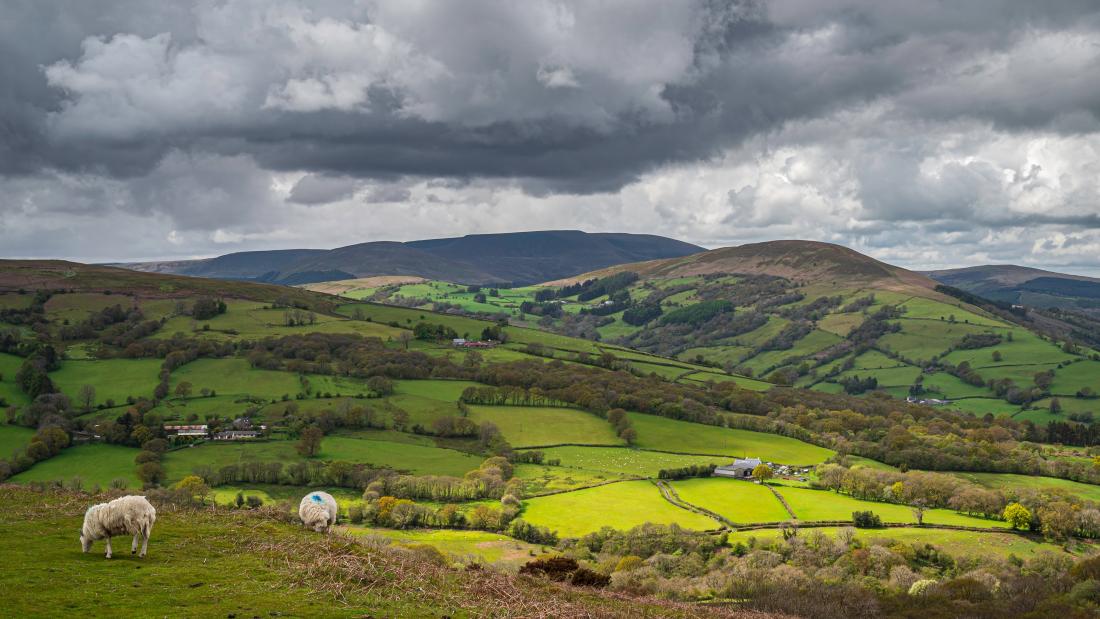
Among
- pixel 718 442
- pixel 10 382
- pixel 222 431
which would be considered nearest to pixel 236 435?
pixel 222 431

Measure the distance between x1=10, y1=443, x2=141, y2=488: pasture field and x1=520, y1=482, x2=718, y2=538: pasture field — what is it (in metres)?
53.3

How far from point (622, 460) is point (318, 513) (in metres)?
82.6

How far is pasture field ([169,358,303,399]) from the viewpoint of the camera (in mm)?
134750

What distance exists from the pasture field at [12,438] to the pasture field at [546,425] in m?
70.9

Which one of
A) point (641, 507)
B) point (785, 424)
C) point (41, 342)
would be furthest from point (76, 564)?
point (41, 342)

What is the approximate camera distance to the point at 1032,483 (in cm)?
10281

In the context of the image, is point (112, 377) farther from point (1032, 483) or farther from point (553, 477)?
point (1032, 483)

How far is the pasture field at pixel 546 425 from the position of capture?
122938 mm

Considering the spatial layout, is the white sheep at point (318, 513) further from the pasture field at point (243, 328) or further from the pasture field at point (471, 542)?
the pasture field at point (243, 328)

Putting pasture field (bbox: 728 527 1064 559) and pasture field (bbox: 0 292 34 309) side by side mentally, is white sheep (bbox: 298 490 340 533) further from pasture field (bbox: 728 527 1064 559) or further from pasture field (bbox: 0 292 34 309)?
pasture field (bbox: 0 292 34 309)

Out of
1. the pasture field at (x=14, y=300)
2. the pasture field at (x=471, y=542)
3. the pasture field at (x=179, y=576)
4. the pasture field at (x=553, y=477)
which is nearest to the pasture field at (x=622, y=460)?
the pasture field at (x=553, y=477)

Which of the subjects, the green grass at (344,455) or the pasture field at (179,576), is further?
the green grass at (344,455)

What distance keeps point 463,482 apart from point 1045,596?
65.8 m

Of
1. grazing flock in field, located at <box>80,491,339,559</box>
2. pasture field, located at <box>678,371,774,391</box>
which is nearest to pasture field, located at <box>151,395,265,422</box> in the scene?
grazing flock in field, located at <box>80,491,339,559</box>
